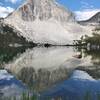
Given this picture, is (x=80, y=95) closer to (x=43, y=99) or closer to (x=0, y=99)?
(x=43, y=99)

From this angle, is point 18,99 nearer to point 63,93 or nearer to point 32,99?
point 32,99

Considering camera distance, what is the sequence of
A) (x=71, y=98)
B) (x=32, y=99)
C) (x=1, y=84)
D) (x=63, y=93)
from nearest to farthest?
1. (x=32, y=99)
2. (x=71, y=98)
3. (x=63, y=93)
4. (x=1, y=84)

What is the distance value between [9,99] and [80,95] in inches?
233

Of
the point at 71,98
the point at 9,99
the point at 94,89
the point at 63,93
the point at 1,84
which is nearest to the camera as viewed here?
the point at 9,99

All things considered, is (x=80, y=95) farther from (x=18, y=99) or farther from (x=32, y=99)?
(x=32, y=99)

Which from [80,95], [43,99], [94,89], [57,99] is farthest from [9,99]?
[94,89]

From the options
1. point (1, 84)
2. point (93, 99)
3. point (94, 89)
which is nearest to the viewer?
point (93, 99)

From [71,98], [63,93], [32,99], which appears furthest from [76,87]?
[32,99]

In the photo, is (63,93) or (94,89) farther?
(94,89)

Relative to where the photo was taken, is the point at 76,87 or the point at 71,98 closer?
the point at 71,98

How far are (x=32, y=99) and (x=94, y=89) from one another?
37.4 feet

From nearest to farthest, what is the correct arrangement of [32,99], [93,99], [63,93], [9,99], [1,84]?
[32,99]
[9,99]
[93,99]
[63,93]
[1,84]

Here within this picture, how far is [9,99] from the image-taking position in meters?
20.0

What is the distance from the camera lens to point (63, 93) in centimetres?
2531
